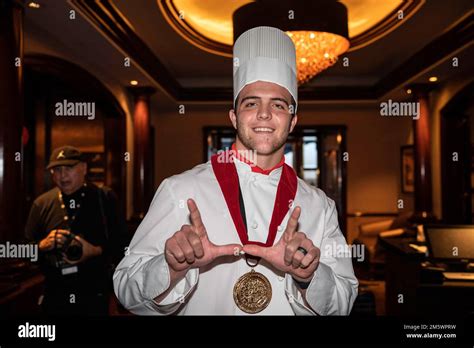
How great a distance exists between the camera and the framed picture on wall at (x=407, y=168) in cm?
716

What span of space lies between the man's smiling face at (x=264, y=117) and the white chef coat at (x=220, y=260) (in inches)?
6.2

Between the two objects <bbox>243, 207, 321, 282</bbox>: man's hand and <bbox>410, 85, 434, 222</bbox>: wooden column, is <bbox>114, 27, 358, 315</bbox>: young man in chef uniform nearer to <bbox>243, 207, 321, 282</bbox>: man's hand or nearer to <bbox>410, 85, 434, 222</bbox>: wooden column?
<bbox>243, 207, 321, 282</bbox>: man's hand

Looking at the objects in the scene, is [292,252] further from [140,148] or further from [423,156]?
[423,156]

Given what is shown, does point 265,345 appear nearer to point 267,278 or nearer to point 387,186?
point 267,278

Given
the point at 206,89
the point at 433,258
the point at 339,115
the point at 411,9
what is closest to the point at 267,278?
the point at 433,258

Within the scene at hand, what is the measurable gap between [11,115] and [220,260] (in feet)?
6.29

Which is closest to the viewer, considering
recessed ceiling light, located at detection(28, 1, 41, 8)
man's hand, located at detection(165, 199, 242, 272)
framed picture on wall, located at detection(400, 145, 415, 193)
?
man's hand, located at detection(165, 199, 242, 272)

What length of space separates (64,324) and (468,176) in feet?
20.4

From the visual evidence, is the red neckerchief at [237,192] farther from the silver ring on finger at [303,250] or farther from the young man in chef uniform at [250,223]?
the silver ring on finger at [303,250]

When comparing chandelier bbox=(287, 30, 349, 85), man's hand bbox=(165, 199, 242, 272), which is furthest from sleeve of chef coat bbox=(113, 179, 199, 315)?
chandelier bbox=(287, 30, 349, 85)

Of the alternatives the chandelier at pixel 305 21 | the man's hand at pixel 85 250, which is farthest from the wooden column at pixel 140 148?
the man's hand at pixel 85 250

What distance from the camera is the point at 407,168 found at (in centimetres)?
725

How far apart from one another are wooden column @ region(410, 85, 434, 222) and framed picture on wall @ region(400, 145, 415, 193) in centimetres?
139

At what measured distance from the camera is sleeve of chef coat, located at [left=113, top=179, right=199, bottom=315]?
44.3 inches
